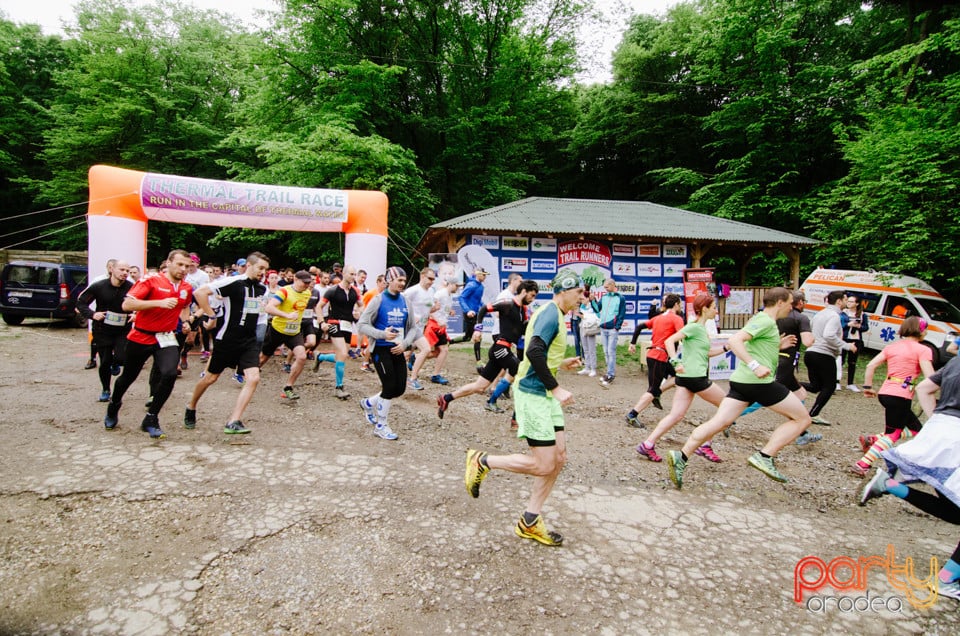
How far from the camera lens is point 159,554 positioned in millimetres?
3068

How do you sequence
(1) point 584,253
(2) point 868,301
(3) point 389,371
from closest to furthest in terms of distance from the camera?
(3) point 389,371, (2) point 868,301, (1) point 584,253

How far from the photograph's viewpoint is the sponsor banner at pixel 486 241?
562 inches

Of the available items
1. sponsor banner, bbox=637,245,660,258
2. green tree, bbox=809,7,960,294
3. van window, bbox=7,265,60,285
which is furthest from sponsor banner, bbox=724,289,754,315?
van window, bbox=7,265,60,285

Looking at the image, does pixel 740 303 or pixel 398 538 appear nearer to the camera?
pixel 398 538

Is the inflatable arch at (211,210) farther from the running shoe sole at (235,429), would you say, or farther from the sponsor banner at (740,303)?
the sponsor banner at (740,303)

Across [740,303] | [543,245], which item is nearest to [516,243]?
[543,245]

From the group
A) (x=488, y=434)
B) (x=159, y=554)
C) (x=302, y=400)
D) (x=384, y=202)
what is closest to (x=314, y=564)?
(x=159, y=554)

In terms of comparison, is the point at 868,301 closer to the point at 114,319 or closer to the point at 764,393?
the point at 764,393

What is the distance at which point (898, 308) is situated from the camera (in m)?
13.1

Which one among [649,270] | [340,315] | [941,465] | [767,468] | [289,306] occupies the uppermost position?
[649,270]

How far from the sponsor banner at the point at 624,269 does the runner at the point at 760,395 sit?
10664mm

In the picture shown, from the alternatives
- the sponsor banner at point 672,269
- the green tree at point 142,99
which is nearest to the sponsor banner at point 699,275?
the sponsor banner at point 672,269

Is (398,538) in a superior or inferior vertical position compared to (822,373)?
inferior

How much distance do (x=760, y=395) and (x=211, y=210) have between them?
11.7 m
